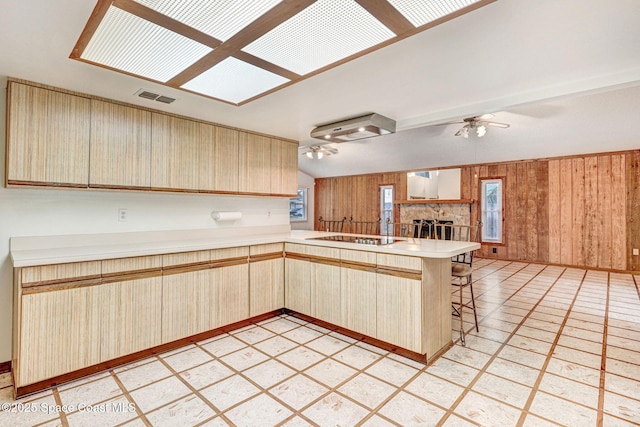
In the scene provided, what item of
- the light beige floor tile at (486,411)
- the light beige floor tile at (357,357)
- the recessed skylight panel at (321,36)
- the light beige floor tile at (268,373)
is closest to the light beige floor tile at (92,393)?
the light beige floor tile at (268,373)

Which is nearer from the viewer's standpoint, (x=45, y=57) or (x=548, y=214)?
(x=45, y=57)

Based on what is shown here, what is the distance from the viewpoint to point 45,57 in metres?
1.90

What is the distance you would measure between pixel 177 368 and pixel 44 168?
70.9 inches

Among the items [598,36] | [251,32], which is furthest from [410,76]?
[251,32]

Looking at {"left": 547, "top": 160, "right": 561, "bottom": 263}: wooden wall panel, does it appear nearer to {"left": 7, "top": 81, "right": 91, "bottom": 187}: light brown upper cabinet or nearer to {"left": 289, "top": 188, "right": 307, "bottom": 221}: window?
{"left": 289, "top": 188, "right": 307, "bottom": 221}: window

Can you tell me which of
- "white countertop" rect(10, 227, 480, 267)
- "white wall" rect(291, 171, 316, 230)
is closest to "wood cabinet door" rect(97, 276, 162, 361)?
"white countertop" rect(10, 227, 480, 267)

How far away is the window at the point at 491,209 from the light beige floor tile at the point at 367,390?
20.6 ft

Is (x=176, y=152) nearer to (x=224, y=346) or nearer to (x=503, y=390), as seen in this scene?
(x=224, y=346)

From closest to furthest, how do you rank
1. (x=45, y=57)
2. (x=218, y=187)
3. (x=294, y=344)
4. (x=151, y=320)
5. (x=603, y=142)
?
(x=45, y=57) → (x=151, y=320) → (x=294, y=344) → (x=218, y=187) → (x=603, y=142)

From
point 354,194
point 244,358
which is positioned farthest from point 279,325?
point 354,194

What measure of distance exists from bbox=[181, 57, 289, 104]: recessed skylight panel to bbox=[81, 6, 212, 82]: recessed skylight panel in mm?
166

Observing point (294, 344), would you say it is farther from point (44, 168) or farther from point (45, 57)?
point (45, 57)

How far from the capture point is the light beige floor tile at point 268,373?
86.5 inches

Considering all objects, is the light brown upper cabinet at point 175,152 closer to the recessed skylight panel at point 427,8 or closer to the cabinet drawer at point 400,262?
the cabinet drawer at point 400,262
